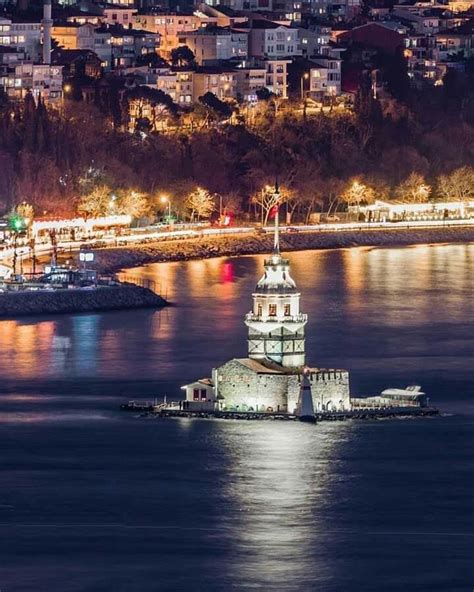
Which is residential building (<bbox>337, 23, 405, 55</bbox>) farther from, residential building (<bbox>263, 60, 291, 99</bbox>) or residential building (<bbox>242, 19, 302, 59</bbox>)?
residential building (<bbox>263, 60, 291, 99</bbox>)

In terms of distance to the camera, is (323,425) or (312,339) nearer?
(323,425)

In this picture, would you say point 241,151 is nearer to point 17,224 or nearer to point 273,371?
point 17,224

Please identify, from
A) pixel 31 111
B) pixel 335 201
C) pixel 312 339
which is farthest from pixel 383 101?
pixel 312 339

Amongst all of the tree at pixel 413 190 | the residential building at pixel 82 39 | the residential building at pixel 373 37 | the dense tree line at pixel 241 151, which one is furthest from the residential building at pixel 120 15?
the tree at pixel 413 190

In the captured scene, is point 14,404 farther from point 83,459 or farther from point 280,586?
point 280,586

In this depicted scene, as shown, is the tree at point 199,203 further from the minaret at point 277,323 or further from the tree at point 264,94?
the minaret at point 277,323

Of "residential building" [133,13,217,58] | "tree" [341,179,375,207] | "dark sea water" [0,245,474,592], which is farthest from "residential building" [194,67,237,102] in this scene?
"dark sea water" [0,245,474,592]

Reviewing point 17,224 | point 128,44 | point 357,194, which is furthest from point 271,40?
point 17,224
